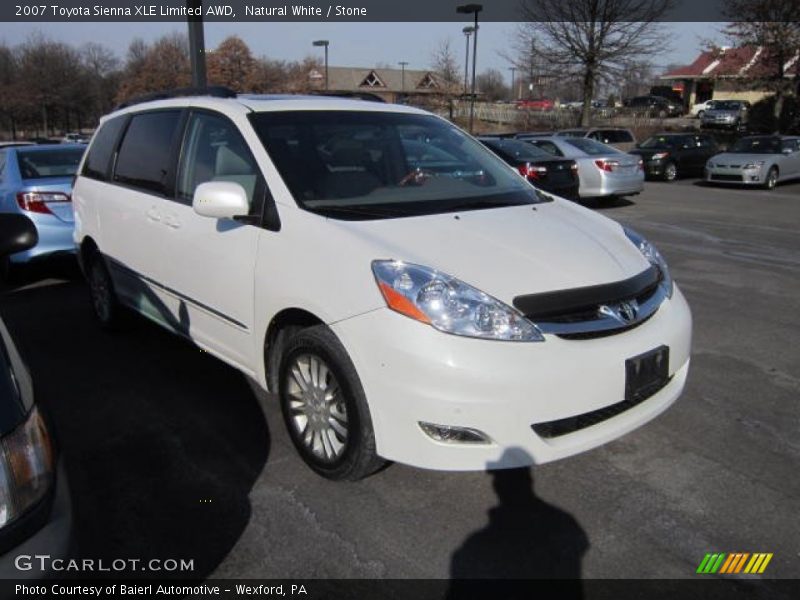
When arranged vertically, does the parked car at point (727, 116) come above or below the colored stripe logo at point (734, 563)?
above

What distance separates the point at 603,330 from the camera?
9.05 ft

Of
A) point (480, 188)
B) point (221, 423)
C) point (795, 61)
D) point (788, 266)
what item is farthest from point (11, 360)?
point (795, 61)

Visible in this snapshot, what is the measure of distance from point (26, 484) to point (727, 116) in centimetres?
4059

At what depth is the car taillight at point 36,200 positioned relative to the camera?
6.50m

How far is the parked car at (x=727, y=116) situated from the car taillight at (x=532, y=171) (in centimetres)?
2730

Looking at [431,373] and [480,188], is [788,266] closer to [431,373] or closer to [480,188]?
[480,188]

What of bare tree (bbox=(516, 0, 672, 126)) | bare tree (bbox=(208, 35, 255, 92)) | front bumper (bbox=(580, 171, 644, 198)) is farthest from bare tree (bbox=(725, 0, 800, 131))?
bare tree (bbox=(208, 35, 255, 92))

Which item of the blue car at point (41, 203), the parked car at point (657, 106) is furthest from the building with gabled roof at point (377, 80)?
the blue car at point (41, 203)

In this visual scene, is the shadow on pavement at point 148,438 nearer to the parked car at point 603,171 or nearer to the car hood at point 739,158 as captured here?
the parked car at point 603,171

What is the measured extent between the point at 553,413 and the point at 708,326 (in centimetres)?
347

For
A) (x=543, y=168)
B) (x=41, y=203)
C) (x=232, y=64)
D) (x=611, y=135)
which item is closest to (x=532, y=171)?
(x=543, y=168)

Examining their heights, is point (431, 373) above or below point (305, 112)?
below

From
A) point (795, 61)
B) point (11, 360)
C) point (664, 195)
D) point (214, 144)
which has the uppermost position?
point (795, 61)

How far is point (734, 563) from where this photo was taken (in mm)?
2564
